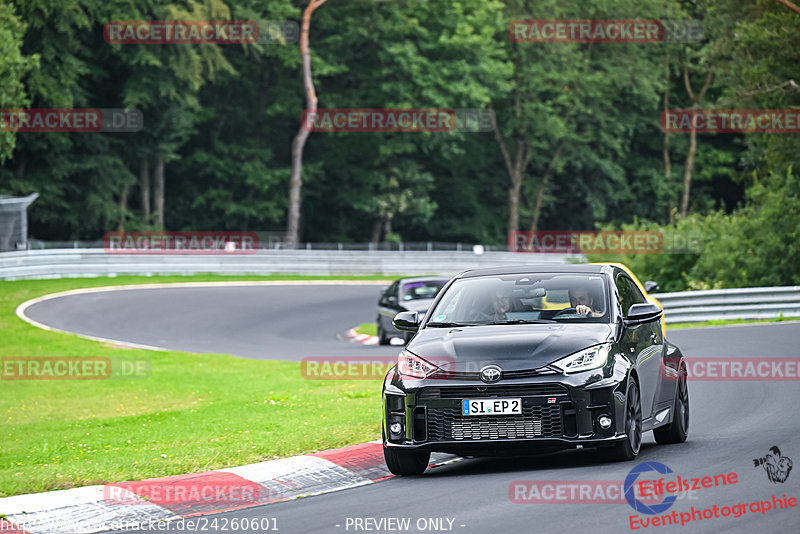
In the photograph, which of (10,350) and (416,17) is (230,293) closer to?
(10,350)

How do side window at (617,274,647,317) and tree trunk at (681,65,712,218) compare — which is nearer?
side window at (617,274,647,317)

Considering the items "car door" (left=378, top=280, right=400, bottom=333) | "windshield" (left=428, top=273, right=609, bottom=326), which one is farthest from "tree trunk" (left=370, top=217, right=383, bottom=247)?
"windshield" (left=428, top=273, right=609, bottom=326)

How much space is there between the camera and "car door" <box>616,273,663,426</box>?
9.85 metres

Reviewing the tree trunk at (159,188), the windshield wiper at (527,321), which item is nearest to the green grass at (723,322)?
the windshield wiper at (527,321)

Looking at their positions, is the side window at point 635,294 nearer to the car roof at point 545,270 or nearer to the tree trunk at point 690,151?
the car roof at point 545,270

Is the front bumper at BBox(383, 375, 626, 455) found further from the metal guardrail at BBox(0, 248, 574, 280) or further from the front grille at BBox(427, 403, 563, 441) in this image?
the metal guardrail at BBox(0, 248, 574, 280)

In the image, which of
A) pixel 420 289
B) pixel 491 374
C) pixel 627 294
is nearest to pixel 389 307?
pixel 420 289

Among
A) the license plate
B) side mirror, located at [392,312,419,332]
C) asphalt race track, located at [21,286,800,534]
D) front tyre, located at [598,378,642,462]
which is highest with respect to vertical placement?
side mirror, located at [392,312,419,332]

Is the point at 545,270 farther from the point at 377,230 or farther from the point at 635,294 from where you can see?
the point at 377,230

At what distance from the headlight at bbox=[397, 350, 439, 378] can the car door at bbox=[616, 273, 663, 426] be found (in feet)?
5.16

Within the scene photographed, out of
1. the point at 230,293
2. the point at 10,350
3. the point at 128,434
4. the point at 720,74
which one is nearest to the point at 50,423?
the point at 128,434

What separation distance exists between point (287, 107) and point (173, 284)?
25054 millimetres

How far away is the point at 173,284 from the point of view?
43.7m

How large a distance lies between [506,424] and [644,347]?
74.8 inches
